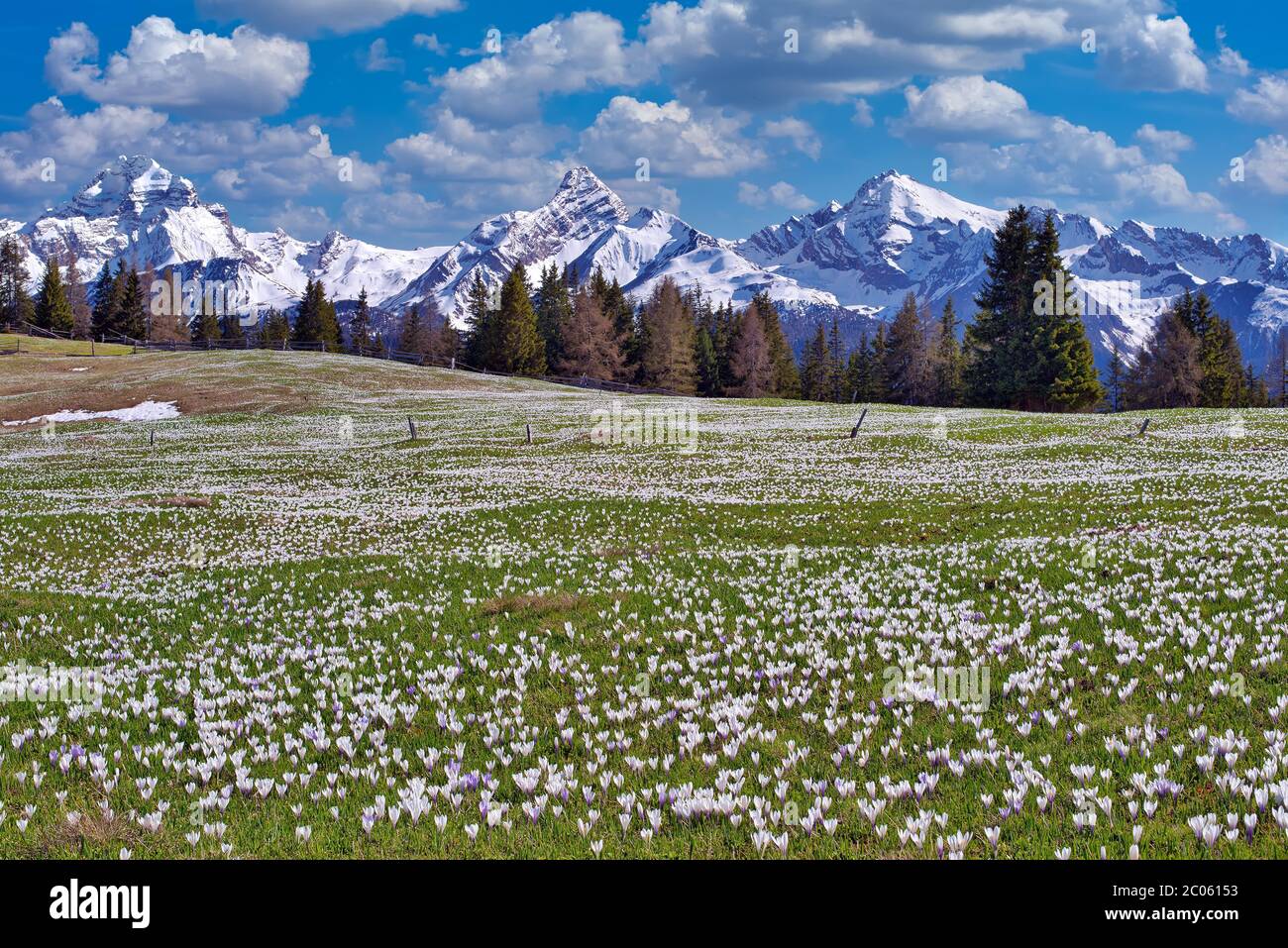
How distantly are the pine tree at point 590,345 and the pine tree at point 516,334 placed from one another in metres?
4.59

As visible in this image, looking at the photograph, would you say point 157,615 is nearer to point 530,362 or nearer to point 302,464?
point 302,464

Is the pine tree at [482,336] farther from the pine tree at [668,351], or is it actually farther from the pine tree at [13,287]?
the pine tree at [13,287]

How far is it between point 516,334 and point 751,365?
1324 inches

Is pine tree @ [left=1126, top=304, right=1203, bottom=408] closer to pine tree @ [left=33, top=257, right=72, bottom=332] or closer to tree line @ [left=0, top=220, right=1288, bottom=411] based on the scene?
tree line @ [left=0, top=220, right=1288, bottom=411]

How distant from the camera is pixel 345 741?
7660 millimetres

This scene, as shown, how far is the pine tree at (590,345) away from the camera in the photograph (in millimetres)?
118875

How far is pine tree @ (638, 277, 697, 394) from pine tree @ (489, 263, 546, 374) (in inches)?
622

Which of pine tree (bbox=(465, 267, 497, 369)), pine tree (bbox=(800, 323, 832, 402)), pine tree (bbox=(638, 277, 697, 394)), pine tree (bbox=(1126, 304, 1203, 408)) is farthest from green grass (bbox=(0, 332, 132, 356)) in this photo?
pine tree (bbox=(1126, 304, 1203, 408))

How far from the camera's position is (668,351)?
119m

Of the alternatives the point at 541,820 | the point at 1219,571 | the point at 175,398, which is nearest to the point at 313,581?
the point at 541,820

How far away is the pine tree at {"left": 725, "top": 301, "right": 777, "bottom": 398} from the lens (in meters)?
121

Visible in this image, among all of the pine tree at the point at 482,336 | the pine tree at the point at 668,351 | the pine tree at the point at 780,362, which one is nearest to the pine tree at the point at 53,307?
the pine tree at the point at 482,336

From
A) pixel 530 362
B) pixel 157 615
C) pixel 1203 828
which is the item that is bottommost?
pixel 157 615
